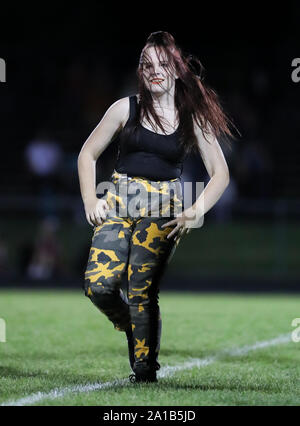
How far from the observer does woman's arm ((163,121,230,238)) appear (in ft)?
20.7

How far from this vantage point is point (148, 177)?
6.50m

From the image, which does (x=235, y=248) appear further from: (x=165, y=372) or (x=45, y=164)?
(x=165, y=372)

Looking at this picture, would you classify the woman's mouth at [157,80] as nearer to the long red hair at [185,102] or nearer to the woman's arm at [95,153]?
the long red hair at [185,102]

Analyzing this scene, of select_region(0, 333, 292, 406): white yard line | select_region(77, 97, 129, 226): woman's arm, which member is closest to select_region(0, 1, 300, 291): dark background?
select_region(0, 333, 292, 406): white yard line

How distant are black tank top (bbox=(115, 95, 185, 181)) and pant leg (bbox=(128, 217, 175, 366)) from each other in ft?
0.98

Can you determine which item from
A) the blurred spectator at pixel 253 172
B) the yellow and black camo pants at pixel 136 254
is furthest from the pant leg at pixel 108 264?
the blurred spectator at pixel 253 172

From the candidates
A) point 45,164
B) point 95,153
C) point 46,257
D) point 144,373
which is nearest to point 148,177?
point 95,153

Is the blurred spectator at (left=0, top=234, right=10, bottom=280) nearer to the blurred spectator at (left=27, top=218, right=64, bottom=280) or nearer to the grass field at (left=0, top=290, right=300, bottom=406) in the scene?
the blurred spectator at (left=27, top=218, right=64, bottom=280)

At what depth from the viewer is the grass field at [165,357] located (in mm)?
6023

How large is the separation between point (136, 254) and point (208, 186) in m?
0.62

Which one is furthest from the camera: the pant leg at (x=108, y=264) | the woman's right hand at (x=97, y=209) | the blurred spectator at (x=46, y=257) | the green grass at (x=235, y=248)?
the green grass at (x=235, y=248)

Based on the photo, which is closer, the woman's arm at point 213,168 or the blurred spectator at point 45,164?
the woman's arm at point 213,168

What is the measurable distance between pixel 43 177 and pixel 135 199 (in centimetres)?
1360

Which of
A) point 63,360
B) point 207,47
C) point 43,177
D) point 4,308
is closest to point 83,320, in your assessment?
point 4,308
